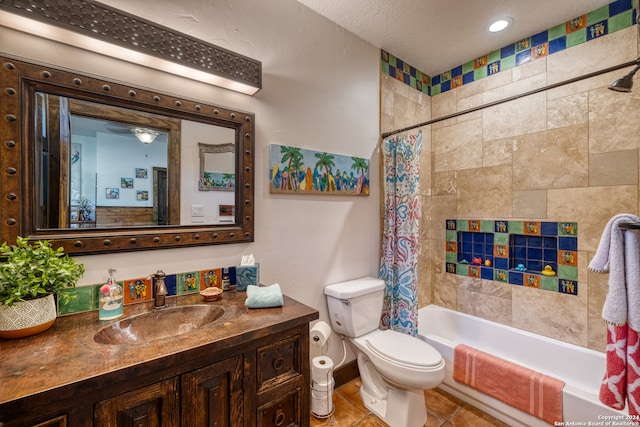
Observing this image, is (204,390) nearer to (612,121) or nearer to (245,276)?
(245,276)

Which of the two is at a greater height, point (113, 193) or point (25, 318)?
point (113, 193)

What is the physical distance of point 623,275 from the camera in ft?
3.60

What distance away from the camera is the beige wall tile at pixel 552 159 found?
1.94m

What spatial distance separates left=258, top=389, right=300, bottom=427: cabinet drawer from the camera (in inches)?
42.3

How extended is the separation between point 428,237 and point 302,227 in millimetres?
1534

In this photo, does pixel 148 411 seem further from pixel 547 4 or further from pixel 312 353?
pixel 547 4

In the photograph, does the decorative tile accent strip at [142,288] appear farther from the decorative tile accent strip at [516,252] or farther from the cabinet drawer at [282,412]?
the decorative tile accent strip at [516,252]

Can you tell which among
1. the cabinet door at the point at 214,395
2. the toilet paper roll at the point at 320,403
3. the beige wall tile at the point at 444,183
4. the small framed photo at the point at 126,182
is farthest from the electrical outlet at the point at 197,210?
the beige wall tile at the point at 444,183

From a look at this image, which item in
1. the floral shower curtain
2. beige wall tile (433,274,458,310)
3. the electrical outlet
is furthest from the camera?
beige wall tile (433,274,458,310)

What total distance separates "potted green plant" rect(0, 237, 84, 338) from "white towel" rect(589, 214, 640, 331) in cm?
210

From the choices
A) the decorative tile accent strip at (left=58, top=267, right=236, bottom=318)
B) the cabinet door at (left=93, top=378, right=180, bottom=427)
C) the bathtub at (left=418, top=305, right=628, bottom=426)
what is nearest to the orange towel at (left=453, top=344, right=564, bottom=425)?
the bathtub at (left=418, top=305, right=628, bottom=426)

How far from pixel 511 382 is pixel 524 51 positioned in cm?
245

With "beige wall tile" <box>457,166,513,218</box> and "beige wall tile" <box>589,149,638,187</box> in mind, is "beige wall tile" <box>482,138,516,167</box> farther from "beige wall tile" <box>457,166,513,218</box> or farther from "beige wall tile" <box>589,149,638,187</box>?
"beige wall tile" <box>589,149,638,187</box>

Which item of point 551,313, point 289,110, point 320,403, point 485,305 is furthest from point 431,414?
point 289,110
